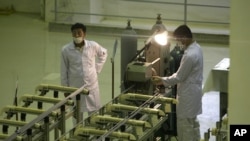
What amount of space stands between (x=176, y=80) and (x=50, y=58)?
5.62 meters

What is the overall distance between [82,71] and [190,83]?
4.53 ft

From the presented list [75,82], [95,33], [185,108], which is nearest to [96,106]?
[75,82]

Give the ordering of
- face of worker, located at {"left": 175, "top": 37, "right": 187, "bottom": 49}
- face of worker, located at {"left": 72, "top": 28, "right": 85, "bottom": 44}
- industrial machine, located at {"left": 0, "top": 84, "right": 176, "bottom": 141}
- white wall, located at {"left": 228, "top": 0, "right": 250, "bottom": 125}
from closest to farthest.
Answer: white wall, located at {"left": 228, "top": 0, "right": 250, "bottom": 125}, industrial machine, located at {"left": 0, "top": 84, "right": 176, "bottom": 141}, face of worker, located at {"left": 175, "top": 37, "right": 187, "bottom": 49}, face of worker, located at {"left": 72, "top": 28, "right": 85, "bottom": 44}

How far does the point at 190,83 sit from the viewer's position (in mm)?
7637

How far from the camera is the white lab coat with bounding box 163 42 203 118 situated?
756 cm

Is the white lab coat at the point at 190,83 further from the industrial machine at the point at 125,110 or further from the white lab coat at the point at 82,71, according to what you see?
the white lab coat at the point at 82,71

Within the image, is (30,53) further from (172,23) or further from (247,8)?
(247,8)

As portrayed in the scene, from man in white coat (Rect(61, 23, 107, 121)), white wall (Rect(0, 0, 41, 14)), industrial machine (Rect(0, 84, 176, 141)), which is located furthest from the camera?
white wall (Rect(0, 0, 41, 14))

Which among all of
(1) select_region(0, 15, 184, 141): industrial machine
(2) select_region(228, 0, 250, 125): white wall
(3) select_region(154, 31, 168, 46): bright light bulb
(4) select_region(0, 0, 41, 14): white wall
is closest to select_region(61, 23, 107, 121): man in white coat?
(1) select_region(0, 15, 184, 141): industrial machine

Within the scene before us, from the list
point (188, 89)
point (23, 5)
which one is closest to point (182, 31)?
point (188, 89)

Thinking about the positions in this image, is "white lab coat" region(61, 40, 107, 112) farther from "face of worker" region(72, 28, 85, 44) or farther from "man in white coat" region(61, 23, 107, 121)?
"face of worker" region(72, 28, 85, 44)

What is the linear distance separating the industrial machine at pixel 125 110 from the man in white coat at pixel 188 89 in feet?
0.65

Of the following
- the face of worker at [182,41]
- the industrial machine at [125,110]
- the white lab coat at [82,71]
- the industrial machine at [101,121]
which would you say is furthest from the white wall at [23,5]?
the industrial machine at [101,121]

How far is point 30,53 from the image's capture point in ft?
43.1
